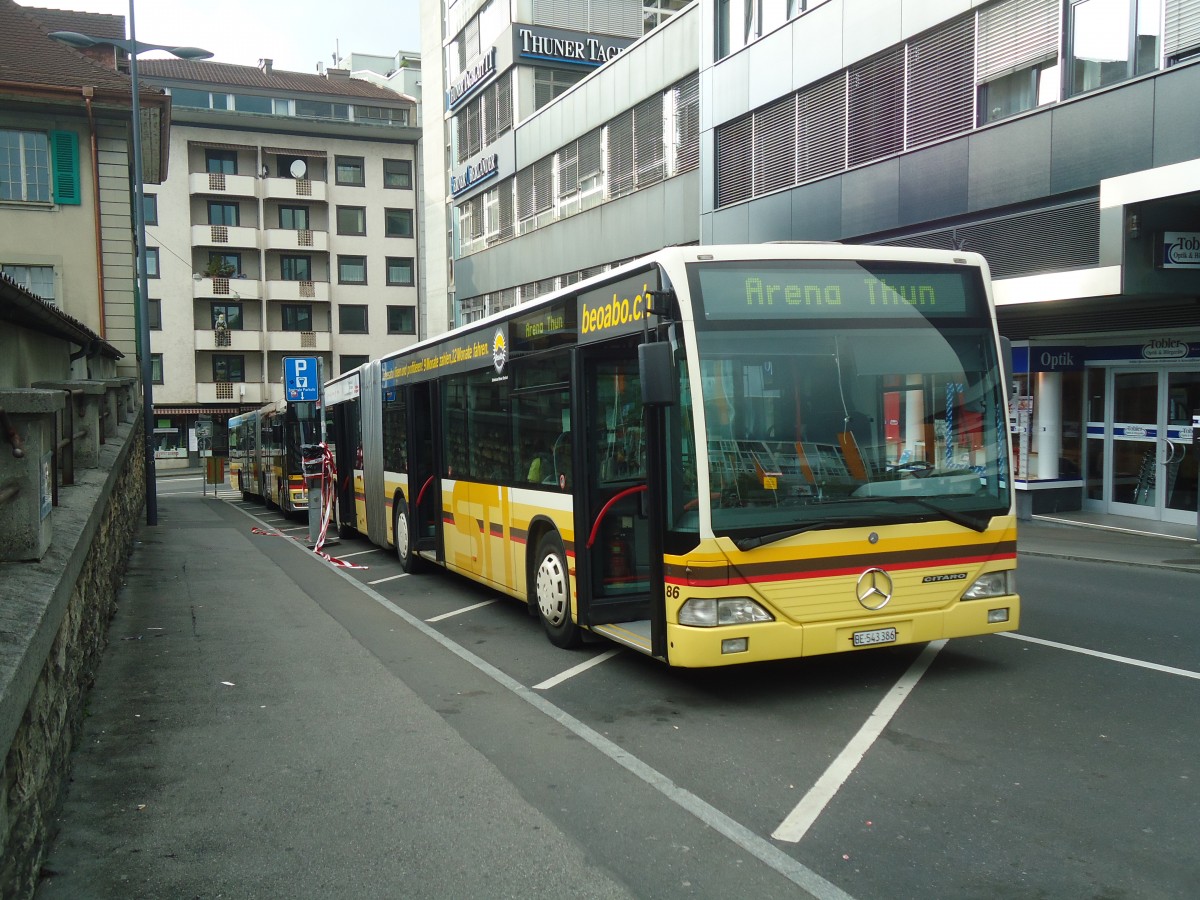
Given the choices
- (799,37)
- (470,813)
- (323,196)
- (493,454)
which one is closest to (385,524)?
(493,454)

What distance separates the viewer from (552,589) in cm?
899

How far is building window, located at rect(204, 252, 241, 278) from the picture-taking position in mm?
62406

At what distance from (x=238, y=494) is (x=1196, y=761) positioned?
131 ft

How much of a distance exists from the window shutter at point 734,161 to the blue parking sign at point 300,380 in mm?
9755

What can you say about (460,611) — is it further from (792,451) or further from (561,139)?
(561,139)

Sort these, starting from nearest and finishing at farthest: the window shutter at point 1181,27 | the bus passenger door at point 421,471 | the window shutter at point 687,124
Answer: the bus passenger door at point 421,471
the window shutter at point 1181,27
the window shutter at point 687,124

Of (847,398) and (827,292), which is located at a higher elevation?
(827,292)

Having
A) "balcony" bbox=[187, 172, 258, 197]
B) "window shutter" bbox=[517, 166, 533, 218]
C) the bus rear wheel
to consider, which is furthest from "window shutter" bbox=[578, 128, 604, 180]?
"balcony" bbox=[187, 172, 258, 197]

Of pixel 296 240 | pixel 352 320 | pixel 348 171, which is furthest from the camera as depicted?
pixel 352 320

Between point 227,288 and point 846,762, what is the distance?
6207 centimetres

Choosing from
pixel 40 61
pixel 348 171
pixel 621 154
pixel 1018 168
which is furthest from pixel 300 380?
pixel 348 171

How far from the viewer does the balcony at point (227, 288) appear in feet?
204

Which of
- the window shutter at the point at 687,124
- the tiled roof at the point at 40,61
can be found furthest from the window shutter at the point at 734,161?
the tiled roof at the point at 40,61

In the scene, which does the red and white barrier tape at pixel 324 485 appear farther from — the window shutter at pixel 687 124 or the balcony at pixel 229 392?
the balcony at pixel 229 392
